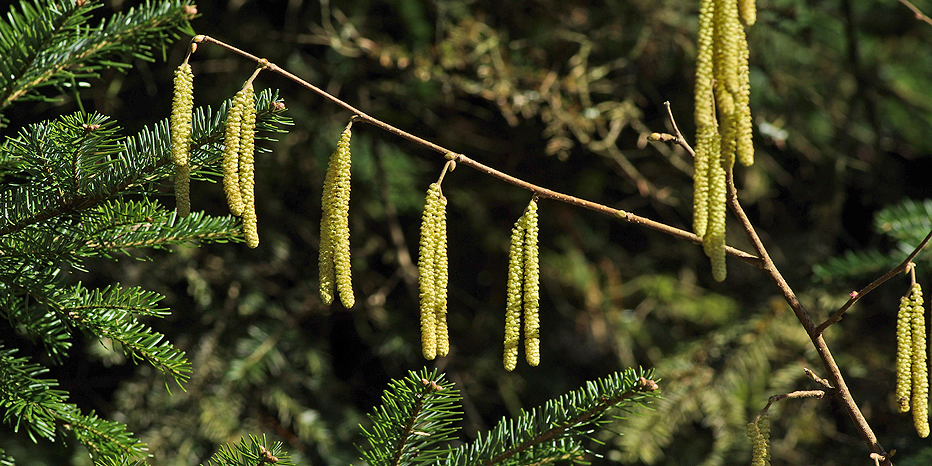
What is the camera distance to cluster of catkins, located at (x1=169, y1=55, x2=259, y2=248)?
2.57 ft

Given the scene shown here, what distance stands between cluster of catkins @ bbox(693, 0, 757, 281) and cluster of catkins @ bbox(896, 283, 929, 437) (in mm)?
261

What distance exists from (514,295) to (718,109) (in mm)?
330

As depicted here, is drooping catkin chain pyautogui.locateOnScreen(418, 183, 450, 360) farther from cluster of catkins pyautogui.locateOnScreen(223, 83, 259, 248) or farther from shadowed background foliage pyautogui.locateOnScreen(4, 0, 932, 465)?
shadowed background foliage pyautogui.locateOnScreen(4, 0, 932, 465)

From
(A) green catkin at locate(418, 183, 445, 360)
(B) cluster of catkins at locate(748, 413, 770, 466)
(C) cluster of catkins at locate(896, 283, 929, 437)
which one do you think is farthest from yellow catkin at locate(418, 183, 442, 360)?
(C) cluster of catkins at locate(896, 283, 929, 437)

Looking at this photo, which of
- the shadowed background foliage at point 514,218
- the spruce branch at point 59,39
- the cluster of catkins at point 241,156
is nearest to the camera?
the spruce branch at point 59,39

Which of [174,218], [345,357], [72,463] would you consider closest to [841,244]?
[345,357]

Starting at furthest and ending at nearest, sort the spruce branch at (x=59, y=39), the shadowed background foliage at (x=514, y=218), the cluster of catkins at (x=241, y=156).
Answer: the shadowed background foliage at (x=514, y=218), the cluster of catkins at (x=241, y=156), the spruce branch at (x=59, y=39)

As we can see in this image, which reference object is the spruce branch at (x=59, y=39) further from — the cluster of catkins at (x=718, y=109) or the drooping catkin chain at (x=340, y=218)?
the cluster of catkins at (x=718, y=109)

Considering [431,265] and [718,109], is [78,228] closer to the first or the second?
[431,265]

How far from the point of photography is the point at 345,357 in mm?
2240

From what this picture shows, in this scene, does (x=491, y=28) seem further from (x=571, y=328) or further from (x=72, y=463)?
(x=72, y=463)

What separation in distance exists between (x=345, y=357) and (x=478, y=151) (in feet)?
2.68

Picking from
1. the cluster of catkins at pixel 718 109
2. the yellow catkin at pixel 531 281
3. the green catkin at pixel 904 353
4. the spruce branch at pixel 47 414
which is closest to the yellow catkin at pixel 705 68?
the cluster of catkins at pixel 718 109

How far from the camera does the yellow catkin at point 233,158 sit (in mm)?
787
